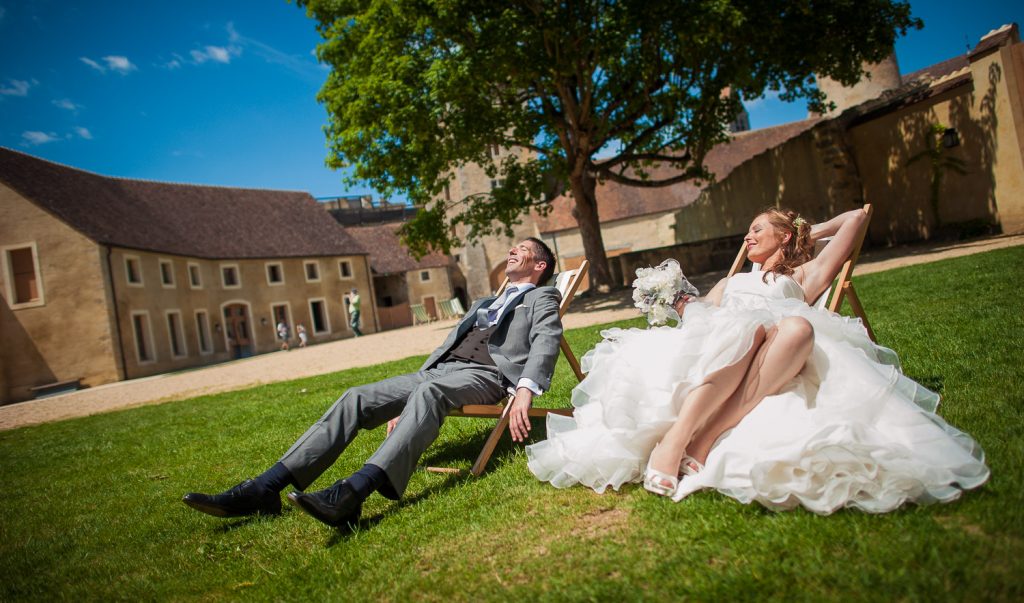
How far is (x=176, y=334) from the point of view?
26.8 meters

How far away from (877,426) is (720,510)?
2.33 feet

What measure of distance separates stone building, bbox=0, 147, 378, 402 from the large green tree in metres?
13.4

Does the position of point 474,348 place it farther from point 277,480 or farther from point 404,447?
point 277,480

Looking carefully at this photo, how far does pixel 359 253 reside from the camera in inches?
1438

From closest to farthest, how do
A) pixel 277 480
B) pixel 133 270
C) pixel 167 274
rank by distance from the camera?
pixel 277 480, pixel 133 270, pixel 167 274

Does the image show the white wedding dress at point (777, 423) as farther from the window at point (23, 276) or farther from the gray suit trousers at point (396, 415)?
the window at point (23, 276)

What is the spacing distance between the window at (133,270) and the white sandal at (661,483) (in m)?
26.6

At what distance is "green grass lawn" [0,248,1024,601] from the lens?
1871 mm

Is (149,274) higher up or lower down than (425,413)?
higher up

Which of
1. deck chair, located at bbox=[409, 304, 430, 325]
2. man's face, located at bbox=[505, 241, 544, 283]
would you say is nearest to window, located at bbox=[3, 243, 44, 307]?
deck chair, located at bbox=[409, 304, 430, 325]

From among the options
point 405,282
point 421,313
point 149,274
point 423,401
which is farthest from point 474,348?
point 405,282

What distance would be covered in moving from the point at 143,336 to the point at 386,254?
18317 millimetres

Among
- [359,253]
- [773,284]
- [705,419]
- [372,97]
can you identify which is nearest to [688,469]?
[705,419]

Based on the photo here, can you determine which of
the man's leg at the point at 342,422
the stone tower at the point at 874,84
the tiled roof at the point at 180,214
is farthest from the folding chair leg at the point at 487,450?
the stone tower at the point at 874,84
